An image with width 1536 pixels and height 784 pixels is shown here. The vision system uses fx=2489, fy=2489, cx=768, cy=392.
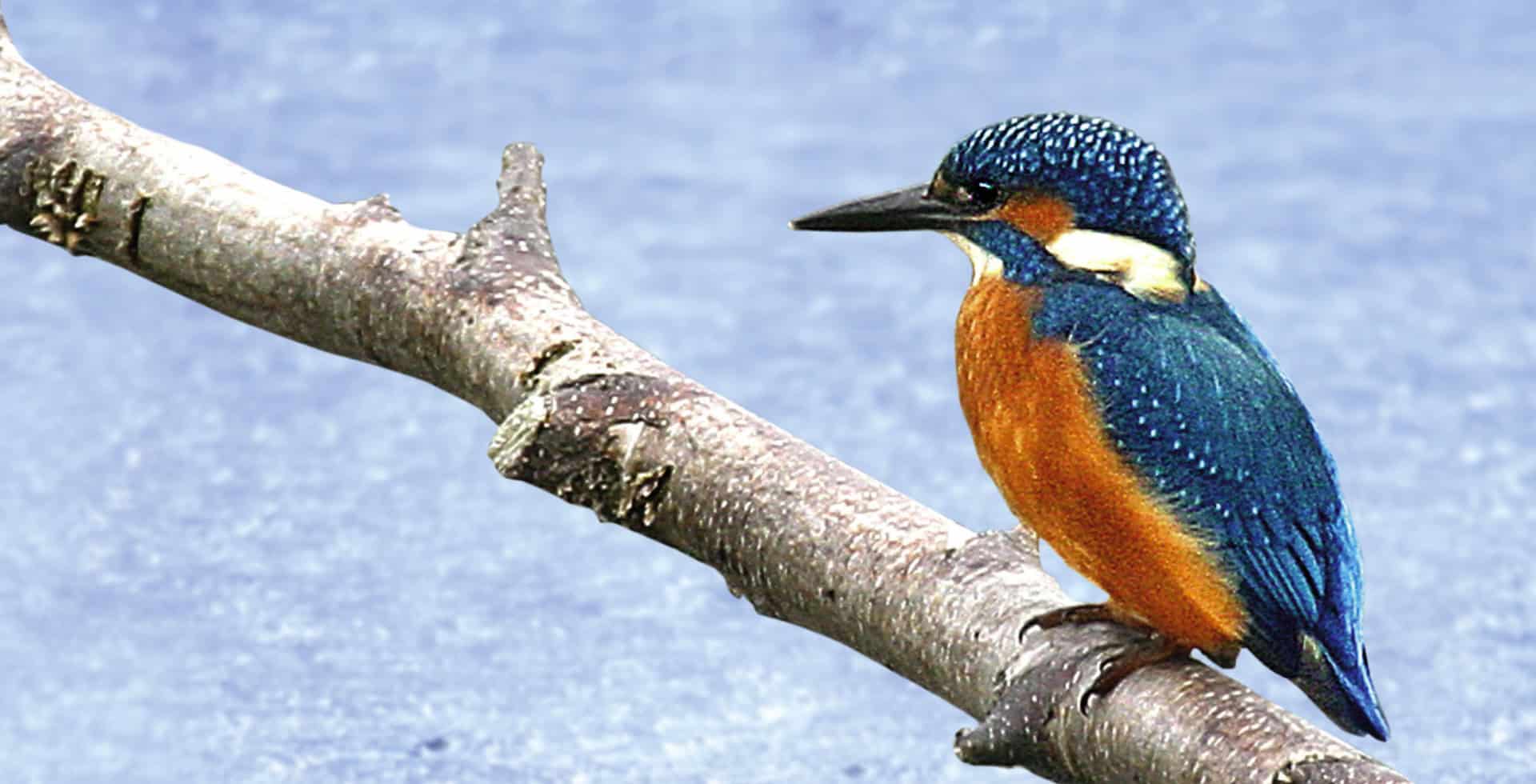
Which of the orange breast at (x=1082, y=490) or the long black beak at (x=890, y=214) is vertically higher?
the long black beak at (x=890, y=214)

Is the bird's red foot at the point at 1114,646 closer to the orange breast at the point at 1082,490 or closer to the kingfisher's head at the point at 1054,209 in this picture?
the orange breast at the point at 1082,490

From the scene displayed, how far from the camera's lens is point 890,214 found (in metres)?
1.12

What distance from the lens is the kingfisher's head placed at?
1.06 meters

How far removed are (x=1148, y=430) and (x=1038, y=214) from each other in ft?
0.35

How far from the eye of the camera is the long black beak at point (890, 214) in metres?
1.12

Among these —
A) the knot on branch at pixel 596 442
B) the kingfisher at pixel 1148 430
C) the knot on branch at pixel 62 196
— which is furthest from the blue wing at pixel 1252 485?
the knot on branch at pixel 62 196

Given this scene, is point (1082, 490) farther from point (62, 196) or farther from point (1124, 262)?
point (62, 196)

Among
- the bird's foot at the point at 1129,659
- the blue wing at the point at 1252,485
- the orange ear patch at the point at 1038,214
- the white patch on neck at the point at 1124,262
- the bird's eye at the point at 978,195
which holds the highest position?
the bird's eye at the point at 978,195

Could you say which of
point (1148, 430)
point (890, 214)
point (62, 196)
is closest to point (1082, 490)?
point (1148, 430)

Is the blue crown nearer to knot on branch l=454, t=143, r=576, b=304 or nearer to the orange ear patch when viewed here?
the orange ear patch

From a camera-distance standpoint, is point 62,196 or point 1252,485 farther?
point 62,196

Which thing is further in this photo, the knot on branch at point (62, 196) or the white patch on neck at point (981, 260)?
the knot on branch at point (62, 196)

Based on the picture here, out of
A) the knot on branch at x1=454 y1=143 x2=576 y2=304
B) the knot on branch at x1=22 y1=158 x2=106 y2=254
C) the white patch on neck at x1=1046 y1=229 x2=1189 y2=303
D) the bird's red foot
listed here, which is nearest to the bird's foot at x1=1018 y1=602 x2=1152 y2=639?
the bird's red foot

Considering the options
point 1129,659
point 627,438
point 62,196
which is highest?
point 62,196
